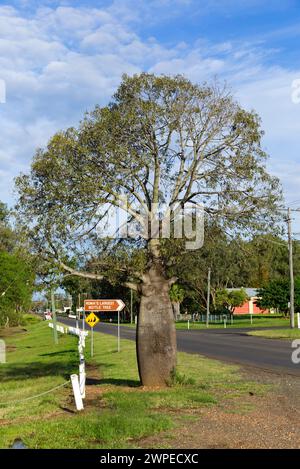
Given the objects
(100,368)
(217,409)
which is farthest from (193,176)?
(100,368)

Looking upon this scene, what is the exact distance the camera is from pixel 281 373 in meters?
15.9

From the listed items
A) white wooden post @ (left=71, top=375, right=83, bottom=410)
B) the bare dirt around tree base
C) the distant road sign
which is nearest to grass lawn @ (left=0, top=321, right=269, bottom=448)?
white wooden post @ (left=71, top=375, right=83, bottom=410)

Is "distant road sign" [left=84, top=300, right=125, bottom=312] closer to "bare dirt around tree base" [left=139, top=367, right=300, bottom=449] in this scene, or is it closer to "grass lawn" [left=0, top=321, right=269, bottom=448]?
"grass lawn" [left=0, top=321, right=269, bottom=448]

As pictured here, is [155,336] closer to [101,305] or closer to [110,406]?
[110,406]

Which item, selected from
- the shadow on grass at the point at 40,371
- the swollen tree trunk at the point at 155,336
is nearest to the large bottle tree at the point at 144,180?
the swollen tree trunk at the point at 155,336

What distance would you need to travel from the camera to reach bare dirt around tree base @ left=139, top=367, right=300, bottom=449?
24.6 feet

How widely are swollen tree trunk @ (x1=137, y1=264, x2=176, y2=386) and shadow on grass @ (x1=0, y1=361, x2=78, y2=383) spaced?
5871 millimetres

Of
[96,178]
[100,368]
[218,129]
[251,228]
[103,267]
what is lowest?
[100,368]

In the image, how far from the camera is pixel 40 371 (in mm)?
21453

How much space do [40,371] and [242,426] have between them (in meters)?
14.1

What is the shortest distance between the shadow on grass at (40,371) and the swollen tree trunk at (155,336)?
5.87 meters
